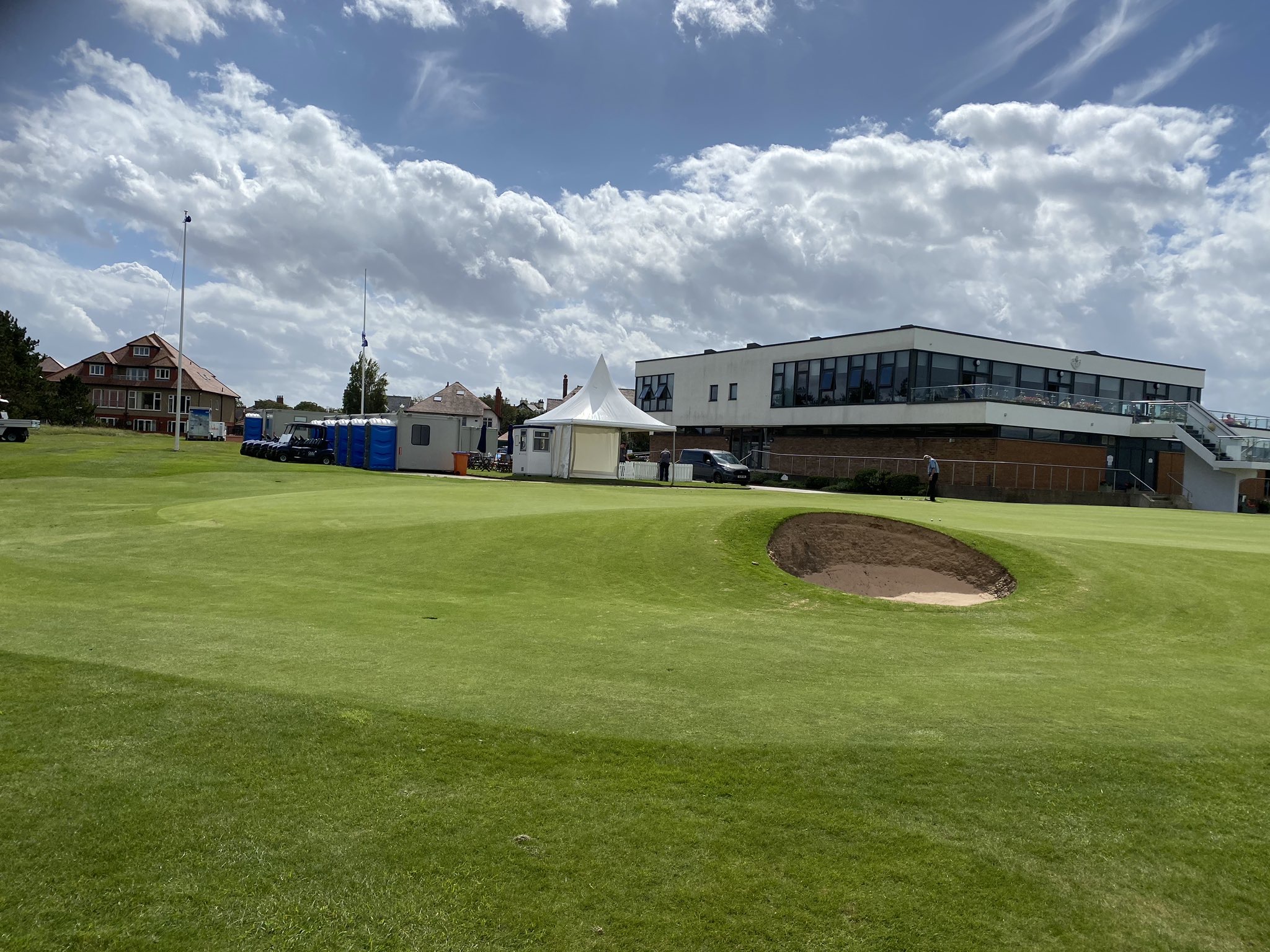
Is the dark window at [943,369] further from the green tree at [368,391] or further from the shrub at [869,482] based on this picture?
the green tree at [368,391]

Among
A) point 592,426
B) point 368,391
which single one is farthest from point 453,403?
point 592,426

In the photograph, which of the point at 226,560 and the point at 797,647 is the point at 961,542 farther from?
the point at 226,560

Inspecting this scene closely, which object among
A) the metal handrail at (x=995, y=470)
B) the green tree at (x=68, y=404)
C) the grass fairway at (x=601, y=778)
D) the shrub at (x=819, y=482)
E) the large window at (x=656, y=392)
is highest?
the large window at (x=656, y=392)

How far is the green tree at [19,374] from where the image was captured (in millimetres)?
68438

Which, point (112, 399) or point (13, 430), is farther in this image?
point (112, 399)

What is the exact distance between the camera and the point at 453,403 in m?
101

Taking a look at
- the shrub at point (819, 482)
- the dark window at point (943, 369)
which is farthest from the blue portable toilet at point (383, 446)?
the dark window at point (943, 369)

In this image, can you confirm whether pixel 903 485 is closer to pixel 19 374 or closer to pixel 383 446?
pixel 383 446

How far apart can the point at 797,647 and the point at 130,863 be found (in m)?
7.06

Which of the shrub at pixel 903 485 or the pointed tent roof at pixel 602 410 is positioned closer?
the pointed tent roof at pixel 602 410

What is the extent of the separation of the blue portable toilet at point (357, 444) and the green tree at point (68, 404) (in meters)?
43.5

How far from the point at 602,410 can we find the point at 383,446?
468 inches

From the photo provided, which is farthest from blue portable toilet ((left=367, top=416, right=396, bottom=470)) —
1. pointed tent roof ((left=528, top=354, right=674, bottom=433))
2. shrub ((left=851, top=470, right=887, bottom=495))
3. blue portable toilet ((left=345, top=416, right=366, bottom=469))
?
shrub ((left=851, top=470, right=887, bottom=495))

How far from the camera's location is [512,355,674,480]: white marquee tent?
41.3 m
